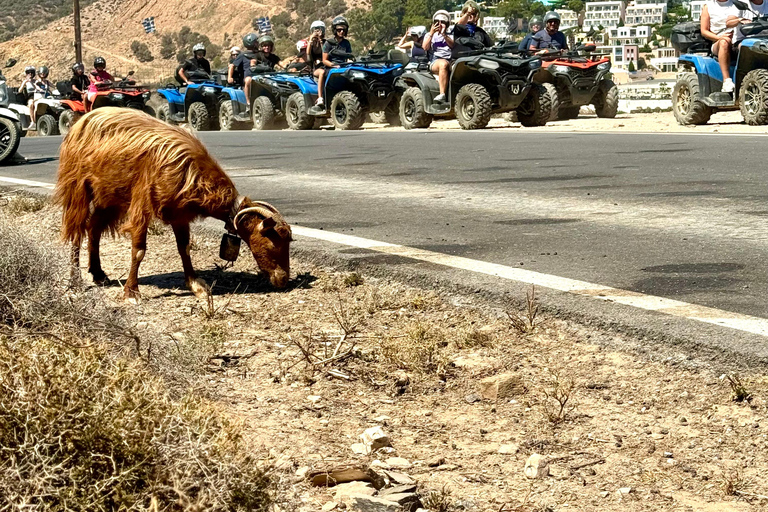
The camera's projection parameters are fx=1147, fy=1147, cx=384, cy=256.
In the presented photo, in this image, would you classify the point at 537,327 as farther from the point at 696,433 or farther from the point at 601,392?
the point at 696,433

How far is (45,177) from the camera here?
42.6 ft

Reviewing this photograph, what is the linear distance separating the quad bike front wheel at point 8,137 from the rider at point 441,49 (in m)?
8.35

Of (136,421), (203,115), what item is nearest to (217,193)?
(136,421)

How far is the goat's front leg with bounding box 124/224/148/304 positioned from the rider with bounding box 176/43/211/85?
22186 mm

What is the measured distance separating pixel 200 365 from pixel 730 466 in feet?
6.61

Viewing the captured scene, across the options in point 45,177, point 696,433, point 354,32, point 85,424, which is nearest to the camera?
point 85,424

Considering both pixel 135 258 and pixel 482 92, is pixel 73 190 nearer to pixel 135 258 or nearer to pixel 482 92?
pixel 135 258

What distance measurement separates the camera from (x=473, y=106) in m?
21.0

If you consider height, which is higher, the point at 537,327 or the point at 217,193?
the point at 217,193

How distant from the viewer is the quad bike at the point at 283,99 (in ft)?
80.6

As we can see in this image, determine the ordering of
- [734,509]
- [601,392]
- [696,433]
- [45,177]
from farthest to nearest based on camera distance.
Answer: [45,177]
[601,392]
[696,433]
[734,509]

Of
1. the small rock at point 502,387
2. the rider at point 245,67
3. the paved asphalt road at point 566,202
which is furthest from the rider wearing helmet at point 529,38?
the small rock at point 502,387

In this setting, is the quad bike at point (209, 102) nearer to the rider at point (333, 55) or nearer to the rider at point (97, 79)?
the rider at point (97, 79)

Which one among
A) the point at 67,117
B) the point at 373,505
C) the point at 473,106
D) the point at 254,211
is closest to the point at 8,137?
the point at 473,106
